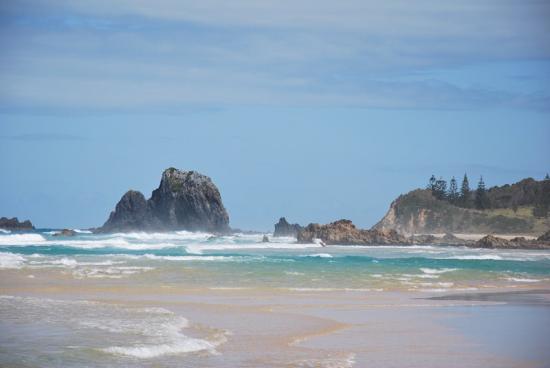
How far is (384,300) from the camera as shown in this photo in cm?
2206

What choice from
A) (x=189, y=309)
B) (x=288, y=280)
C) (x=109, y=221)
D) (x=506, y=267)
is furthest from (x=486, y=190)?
(x=189, y=309)

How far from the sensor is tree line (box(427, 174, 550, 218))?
106 meters

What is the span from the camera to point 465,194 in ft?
403

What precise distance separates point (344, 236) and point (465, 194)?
5521 cm

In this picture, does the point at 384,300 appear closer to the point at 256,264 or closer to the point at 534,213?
the point at 256,264

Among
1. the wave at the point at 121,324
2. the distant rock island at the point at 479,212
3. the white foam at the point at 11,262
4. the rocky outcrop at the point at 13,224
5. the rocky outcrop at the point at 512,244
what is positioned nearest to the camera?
the wave at the point at 121,324

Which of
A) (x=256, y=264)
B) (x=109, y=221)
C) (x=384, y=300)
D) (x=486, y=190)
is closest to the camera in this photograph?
(x=384, y=300)

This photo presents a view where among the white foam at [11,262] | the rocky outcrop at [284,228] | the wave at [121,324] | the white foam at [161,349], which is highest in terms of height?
the rocky outcrop at [284,228]

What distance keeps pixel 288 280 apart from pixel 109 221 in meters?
84.8

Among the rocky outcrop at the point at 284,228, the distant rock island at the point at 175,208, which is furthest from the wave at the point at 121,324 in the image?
the distant rock island at the point at 175,208

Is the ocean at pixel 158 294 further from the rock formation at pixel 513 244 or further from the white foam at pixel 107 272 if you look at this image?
the rock formation at pixel 513 244

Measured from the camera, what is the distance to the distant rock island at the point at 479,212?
323 feet

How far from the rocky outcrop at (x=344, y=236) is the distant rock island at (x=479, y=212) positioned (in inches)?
1099

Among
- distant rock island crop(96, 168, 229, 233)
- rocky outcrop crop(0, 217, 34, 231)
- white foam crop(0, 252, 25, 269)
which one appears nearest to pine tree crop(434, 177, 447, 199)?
distant rock island crop(96, 168, 229, 233)
